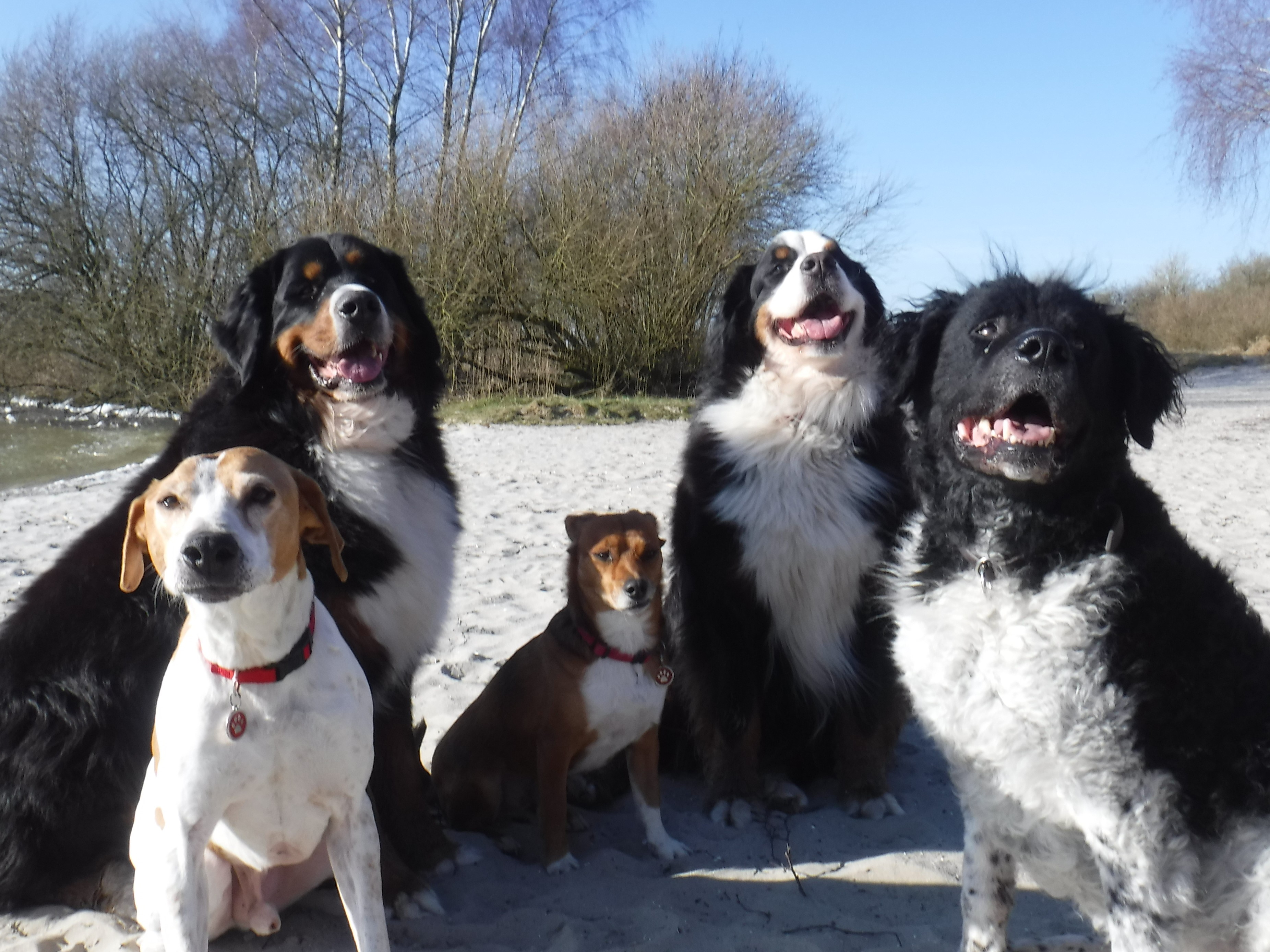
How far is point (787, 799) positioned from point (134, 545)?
240 centimetres

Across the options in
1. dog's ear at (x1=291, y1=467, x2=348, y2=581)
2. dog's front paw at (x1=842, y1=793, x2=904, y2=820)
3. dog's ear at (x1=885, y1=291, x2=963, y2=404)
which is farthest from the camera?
dog's front paw at (x1=842, y1=793, x2=904, y2=820)

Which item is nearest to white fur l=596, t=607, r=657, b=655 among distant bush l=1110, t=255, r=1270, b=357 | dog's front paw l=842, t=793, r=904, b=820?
dog's front paw l=842, t=793, r=904, b=820

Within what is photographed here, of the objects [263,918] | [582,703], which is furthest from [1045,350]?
[263,918]

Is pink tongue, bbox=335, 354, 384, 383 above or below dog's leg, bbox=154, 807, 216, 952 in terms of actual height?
above

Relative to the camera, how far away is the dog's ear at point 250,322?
10.0 ft

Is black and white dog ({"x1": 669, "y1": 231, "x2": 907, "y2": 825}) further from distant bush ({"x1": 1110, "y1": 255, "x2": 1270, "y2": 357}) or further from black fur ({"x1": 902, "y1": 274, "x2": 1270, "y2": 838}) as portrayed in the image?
distant bush ({"x1": 1110, "y1": 255, "x2": 1270, "y2": 357})

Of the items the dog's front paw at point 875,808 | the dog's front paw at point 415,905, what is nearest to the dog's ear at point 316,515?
the dog's front paw at point 415,905

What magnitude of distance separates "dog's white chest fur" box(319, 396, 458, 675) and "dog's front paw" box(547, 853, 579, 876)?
2.57ft

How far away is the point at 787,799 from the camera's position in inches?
144

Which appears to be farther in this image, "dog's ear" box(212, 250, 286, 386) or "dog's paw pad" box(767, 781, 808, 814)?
"dog's paw pad" box(767, 781, 808, 814)

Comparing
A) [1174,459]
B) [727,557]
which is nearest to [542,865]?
[727,557]

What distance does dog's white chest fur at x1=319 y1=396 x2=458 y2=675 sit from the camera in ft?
9.92

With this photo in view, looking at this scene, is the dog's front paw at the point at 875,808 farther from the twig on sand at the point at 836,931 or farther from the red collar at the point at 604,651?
the red collar at the point at 604,651

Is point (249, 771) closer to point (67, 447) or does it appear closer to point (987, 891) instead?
point (987, 891)
